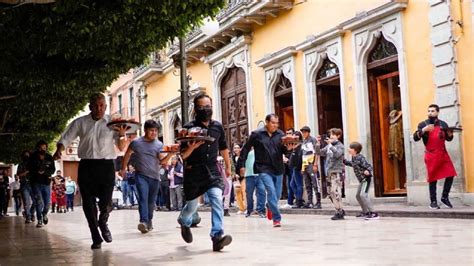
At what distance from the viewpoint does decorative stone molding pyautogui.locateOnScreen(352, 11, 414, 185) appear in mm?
15617

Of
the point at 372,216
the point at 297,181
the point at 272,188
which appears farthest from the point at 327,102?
the point at 272,188

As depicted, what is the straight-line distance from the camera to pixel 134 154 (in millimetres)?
10930

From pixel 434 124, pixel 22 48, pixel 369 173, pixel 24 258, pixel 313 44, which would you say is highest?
pixel 313 44

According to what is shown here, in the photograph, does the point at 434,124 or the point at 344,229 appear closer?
the point at 344,229

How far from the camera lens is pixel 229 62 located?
2511 centimetres

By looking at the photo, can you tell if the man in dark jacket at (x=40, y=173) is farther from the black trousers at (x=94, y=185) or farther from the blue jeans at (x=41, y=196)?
the black trousers at (x=94, y=185)

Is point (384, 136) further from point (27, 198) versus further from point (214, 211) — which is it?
point (214, 211)

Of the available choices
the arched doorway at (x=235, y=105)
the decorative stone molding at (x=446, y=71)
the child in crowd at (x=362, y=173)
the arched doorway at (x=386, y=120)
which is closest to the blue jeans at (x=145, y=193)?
the child in crowd at (x=362, y=173)

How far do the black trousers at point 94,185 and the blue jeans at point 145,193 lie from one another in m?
2.39

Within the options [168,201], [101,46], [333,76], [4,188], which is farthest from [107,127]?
[4,188]

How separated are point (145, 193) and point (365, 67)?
8.38 metres

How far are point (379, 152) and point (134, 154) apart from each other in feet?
26.2

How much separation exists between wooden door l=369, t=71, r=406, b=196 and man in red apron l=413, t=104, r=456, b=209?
11.2 feet

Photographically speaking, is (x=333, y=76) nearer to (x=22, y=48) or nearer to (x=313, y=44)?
(x=313, y=44)
